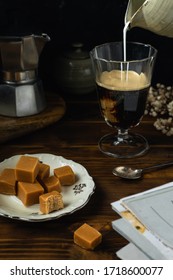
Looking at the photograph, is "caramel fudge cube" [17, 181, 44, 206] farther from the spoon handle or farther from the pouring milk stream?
the pouring milk stream

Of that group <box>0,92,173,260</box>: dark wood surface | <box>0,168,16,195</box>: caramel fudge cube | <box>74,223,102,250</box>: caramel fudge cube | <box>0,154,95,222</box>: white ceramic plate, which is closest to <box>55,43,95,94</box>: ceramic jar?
<box>0,92,173,260</box>: dark wood surface

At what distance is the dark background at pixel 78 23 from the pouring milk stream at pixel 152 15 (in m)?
0.33

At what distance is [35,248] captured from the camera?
0.82 meters

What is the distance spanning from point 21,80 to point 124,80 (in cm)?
27

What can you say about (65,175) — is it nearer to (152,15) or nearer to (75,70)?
(152,15)

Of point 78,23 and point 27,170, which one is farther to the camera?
point 78,23

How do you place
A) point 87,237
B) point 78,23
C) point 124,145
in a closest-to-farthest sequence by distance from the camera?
1. point 87,237
2. point 124,145
3. point 78,23

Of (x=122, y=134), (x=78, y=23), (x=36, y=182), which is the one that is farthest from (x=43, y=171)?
(x=78, y=23)

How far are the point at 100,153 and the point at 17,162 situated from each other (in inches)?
7.1

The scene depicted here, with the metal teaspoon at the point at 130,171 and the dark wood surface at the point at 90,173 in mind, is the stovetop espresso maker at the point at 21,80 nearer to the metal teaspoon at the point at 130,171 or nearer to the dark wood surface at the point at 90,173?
the dark wood surface at the point at 90,173

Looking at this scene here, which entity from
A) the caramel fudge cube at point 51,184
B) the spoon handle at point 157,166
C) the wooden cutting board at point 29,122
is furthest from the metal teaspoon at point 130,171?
the wooden cutting board at point 29,122

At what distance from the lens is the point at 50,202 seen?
87 cm

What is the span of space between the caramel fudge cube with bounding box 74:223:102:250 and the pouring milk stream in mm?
410

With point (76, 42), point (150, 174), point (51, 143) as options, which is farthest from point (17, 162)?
point (76, 42)
